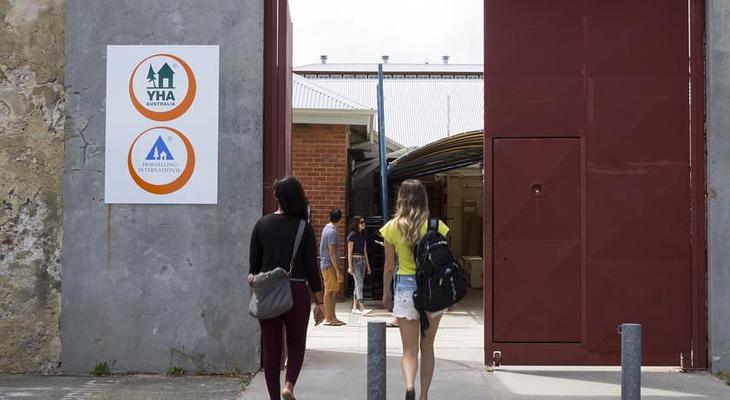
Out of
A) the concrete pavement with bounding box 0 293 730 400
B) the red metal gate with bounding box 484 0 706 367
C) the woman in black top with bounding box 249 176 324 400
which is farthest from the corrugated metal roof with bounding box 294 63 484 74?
the woman in black top with bounding box 249 176 324 400

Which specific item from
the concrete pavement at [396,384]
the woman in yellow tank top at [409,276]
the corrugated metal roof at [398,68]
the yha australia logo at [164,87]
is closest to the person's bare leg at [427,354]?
the woman in yellow tank top at [409,276]

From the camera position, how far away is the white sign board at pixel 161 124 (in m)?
7.75

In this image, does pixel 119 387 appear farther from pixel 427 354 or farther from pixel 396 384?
pixel 427 354

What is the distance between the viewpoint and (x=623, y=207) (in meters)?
7.82

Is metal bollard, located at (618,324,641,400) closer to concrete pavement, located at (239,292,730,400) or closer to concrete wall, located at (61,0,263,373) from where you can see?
concrete pavement, located at (239,292,730,400)

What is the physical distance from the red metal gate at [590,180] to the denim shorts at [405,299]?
1.93 metres

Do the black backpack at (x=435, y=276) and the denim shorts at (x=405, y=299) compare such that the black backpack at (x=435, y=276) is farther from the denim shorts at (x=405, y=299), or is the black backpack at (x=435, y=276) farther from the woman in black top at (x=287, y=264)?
the woman in black top at (x=287, y=264)

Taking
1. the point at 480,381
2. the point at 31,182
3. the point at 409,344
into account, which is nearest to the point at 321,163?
the point at 31,182

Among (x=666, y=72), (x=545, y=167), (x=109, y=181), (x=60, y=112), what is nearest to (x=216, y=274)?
(x=109, y=181)

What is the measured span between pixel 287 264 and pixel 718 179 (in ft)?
14.0

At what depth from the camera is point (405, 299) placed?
19.9 feet

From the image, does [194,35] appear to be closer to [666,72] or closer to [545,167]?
[545,167]

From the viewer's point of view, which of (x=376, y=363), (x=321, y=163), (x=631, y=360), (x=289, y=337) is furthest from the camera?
(x=321, y=163)

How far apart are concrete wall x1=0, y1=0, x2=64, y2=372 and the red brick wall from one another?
8310 mm
